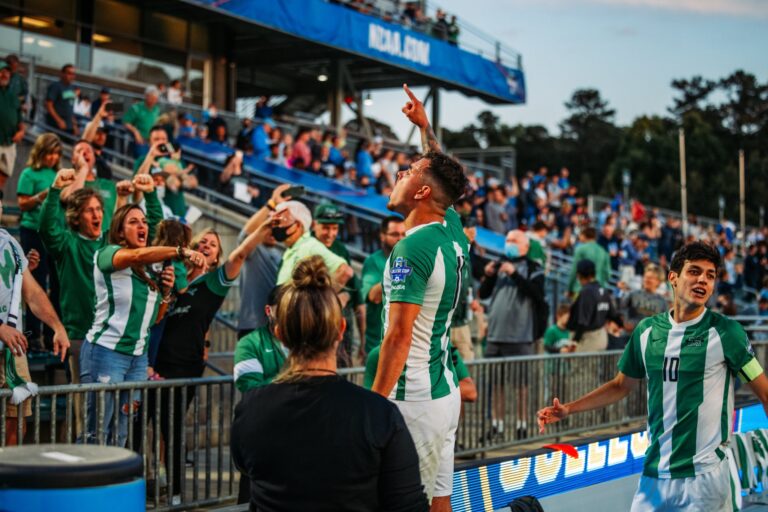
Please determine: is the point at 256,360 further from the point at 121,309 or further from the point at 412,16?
the point at 412,16

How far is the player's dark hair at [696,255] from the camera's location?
5000 millimetres

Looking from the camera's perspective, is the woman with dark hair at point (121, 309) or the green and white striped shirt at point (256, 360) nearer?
the green and white striped shirt at point (256, 360)

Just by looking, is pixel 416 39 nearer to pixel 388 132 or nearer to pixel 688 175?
pixel 388 132

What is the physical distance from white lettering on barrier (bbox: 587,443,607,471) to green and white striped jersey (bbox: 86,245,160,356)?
116 inches

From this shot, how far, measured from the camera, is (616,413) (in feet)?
38.2

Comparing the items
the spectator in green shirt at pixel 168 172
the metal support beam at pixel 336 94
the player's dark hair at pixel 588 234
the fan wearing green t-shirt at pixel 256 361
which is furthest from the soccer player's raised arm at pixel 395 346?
the metal support beam at pixel 336 94

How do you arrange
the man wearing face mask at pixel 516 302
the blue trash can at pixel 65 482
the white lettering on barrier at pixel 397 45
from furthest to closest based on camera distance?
Result: the white lettering on barrier at pixel 397 45, the man wearing face mask at pixel 516 302, the blue trash can at pixel 65 482

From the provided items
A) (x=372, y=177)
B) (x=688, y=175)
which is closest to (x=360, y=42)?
(x=372, y=177)

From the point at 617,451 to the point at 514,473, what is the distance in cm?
121

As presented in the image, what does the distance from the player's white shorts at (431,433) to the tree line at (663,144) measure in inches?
2650

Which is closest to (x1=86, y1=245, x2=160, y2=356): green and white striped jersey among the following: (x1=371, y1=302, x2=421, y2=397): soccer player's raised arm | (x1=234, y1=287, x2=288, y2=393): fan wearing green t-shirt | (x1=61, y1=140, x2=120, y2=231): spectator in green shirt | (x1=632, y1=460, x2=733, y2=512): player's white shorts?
(x1=234, y1=287, x2=288, y2=393): fan wearing green t-shirt

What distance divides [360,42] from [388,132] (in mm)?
11208

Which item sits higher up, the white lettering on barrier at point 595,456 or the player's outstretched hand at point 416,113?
the player's outstretched hand at point 416,113

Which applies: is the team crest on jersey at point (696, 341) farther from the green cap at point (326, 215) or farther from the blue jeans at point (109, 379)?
the green cap at point (326, 215)
